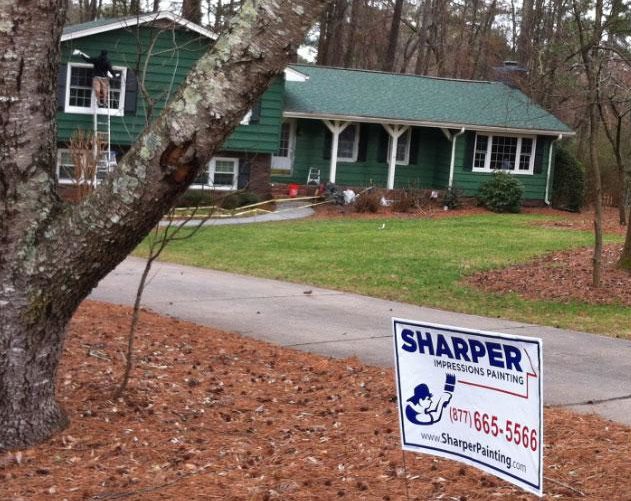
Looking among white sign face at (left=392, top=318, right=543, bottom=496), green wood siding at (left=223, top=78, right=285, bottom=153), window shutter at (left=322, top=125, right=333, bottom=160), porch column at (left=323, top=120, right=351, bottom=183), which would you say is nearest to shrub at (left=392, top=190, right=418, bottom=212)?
porch column at (left=323, top=120, right=351, bottom=183)

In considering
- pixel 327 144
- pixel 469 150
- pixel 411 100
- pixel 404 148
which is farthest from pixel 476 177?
pixel 327 144

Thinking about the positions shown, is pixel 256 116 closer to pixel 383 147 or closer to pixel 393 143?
pixel 393 143

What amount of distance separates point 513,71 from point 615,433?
27852 mm

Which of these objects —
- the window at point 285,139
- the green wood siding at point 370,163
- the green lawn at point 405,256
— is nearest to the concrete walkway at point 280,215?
the green lawn at point 405,256

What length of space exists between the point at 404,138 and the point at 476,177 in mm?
2673

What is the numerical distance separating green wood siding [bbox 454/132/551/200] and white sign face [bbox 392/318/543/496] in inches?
991

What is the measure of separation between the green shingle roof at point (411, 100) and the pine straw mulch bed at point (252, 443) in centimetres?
2123

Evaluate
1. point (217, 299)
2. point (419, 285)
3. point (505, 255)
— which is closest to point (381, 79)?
point (505, 255)

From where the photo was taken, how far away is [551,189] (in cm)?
3045

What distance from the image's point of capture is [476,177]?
2948cm

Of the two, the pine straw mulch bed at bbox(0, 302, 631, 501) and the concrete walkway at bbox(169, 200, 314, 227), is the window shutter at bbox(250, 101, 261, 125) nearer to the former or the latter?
the concrete walkway at bbox(169, 200, 314, 227)

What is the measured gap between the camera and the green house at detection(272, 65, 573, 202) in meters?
28.7

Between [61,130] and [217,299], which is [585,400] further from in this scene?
[61,130]

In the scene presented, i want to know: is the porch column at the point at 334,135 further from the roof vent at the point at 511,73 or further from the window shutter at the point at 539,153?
the roof vent at the point at 511,73
